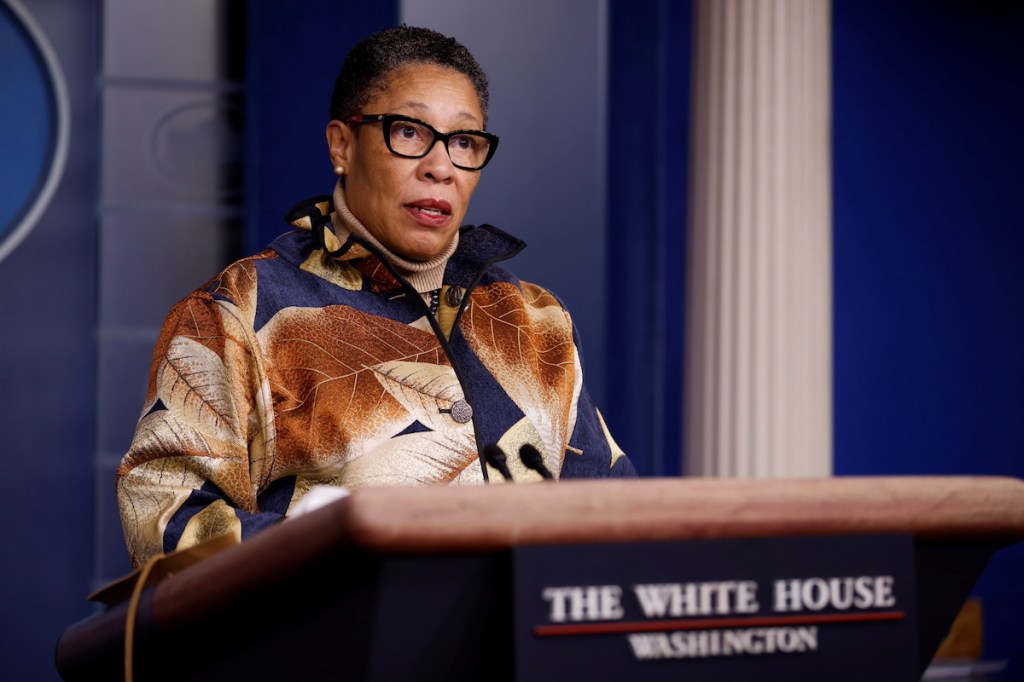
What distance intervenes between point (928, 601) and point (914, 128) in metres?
3.43

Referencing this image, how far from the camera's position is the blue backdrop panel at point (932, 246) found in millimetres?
3877

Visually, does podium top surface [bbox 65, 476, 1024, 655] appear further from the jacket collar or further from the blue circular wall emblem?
the blue circular wall emblem

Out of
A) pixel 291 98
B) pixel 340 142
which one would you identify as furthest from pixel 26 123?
pixel 340 142

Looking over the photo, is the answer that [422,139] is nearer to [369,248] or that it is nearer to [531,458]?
[369,248]

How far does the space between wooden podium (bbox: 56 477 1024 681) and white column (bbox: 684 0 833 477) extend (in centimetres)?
247

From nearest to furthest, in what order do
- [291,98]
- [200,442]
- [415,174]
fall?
[200,442], [415,174], [291,98]

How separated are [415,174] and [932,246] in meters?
2.88

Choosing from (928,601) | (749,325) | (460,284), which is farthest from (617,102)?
(928,601)

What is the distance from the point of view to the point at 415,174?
1566 millimetres

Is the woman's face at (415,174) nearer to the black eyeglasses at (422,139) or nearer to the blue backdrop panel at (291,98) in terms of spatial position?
the black eyeglasses at (422,139)

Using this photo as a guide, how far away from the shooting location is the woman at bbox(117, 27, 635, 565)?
49.6 inches

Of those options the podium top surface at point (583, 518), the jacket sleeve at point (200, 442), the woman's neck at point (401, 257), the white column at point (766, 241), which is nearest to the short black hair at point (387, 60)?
the woman's neck at point (401, 257)

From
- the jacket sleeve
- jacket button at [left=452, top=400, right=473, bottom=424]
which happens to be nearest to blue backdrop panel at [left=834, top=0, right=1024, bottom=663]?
jacket button at [left=452, top=400, right=473, bottom=424]

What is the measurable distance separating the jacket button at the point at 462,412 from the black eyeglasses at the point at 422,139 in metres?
0.33
